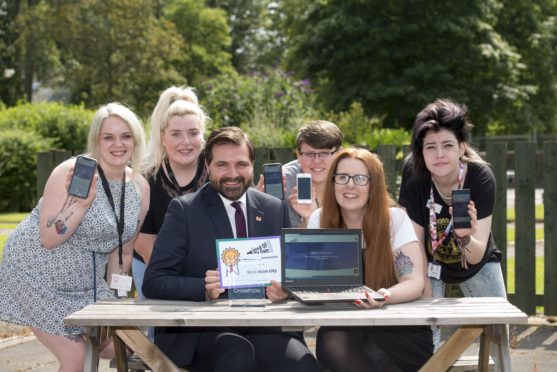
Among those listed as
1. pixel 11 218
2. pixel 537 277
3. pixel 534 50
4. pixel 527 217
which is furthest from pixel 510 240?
pixel 534 50

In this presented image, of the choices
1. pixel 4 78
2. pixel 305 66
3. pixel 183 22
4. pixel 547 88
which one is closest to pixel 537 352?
pixel 305 66

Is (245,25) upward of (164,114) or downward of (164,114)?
upward

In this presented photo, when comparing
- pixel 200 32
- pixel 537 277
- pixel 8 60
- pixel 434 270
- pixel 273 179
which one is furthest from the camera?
pixel 200 32

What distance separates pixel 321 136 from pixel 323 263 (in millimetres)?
1496

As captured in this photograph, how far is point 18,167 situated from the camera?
20.7 meters

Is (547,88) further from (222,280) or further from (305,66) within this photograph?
(222,280)

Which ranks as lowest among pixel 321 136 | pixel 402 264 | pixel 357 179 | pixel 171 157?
pixel 402 264

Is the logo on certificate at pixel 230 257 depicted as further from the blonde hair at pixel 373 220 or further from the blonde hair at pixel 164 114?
the blonde hair at pixel 164 114

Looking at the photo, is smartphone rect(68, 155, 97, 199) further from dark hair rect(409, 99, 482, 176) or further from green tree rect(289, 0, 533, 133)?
green tree rect(289, 0, 533, 133)

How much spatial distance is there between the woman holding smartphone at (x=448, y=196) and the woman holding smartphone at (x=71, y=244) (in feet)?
5.57

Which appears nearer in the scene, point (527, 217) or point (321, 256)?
point (321, 256)

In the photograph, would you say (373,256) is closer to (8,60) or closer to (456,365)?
(456,365)

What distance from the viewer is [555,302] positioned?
766 cm

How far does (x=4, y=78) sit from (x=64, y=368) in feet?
154
